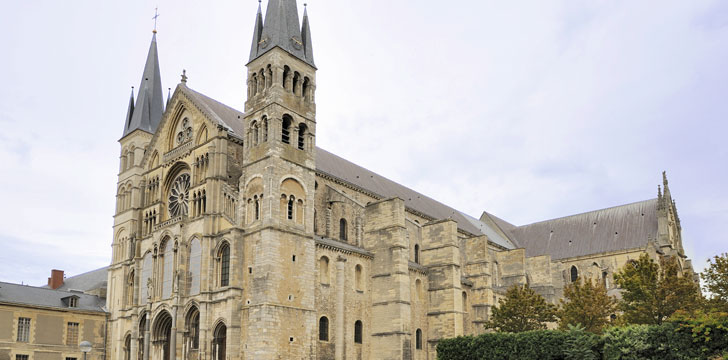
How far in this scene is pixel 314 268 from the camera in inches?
1478

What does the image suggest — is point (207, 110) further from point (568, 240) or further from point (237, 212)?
point (568, 240)

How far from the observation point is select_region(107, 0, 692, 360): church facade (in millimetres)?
35656

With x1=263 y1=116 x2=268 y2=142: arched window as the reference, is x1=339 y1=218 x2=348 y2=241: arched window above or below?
below

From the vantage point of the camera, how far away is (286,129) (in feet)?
127

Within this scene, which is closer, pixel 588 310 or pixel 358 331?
pixel 588 310

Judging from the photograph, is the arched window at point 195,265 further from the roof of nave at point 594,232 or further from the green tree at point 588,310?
the roof of nave at point 594,232

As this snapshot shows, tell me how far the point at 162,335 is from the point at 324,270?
11.3 metres

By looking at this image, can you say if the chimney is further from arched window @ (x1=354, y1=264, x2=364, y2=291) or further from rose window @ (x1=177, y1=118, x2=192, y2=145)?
arched window @ (x1=354, y1=264, x2=364, y2=291)

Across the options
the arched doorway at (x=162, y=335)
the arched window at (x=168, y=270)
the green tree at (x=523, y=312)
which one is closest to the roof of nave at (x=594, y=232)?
the green tree at (x=523, y=312)

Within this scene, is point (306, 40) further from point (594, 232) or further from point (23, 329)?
point (594, 232)

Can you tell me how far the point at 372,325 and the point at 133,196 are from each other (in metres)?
20.1

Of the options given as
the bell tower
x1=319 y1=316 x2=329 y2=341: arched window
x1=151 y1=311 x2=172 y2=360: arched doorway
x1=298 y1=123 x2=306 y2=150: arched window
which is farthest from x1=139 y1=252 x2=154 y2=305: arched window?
x1=298 y1=123 x2=306 y2=150: arched window

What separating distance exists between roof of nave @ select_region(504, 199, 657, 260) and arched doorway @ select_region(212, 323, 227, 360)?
43144 mm

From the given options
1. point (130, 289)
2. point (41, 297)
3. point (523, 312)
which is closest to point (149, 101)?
point (130, 289)
